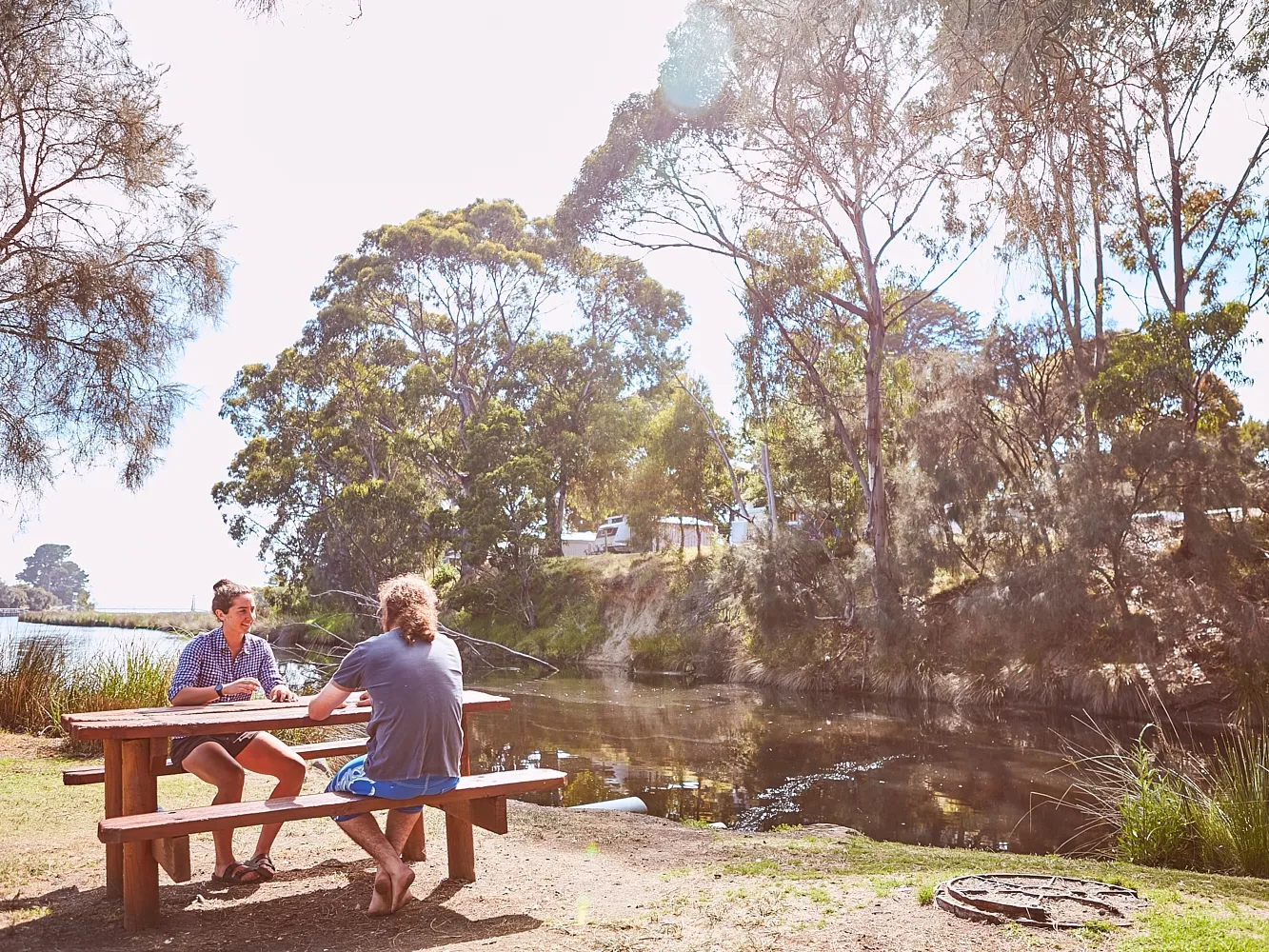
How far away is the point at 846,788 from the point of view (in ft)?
30.0

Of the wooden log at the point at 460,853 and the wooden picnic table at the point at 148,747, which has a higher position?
the wooden picnic table at the point at 148,747

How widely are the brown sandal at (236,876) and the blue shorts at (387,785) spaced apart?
662 millimetres

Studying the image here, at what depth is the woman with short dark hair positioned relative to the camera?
4.16m

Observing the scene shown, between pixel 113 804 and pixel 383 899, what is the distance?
1286 millimetres

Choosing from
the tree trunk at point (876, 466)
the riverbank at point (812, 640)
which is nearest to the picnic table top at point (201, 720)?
the riverbank at point (812, 640)

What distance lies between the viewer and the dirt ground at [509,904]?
3.48 meters

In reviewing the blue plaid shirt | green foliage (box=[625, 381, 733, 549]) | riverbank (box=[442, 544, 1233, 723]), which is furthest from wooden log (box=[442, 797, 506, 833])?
green foliage (box=[625, 381, 733, 549])

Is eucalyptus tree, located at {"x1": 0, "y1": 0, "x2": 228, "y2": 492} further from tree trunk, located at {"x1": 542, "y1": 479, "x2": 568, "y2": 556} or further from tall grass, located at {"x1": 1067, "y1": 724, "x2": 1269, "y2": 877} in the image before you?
tree trunk, located at {"x1": 542, "y1": 479, "x2": 568, "y2": 556}

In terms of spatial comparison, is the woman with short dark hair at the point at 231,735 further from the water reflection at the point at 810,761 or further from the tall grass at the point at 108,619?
the tall grass at the point at 108,619

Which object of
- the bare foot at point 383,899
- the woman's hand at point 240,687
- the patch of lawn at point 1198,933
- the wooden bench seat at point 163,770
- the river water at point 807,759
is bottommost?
the river water at point 807,759

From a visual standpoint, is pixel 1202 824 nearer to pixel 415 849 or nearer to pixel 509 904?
pixel 509 904

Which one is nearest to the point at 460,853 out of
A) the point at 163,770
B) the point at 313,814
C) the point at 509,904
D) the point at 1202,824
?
the point at 509,904

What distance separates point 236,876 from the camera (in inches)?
168

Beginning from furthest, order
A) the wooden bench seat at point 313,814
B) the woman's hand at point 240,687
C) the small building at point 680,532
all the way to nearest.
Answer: the small building at point 680,532, the woman's hand at point 240,687, the wooden bench seat at point 313,814
